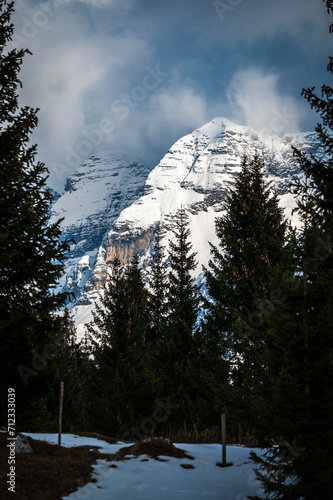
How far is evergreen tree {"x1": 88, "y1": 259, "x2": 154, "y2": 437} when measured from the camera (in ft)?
63.9

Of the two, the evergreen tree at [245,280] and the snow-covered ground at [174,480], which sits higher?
the evergreen tree at [245,280]

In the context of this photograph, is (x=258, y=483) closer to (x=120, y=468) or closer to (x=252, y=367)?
(x=120, y=468)

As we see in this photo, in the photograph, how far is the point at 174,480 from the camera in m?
7.93

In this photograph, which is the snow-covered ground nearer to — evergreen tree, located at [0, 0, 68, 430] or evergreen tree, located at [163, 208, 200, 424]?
evergreen tree, located at [0, 0, 68, 430]

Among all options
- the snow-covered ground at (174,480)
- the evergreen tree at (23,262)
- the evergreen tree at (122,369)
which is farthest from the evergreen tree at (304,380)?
the evergreen tree at (122,369)

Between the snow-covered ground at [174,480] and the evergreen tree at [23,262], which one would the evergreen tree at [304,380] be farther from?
the evergreen tree at [23,262]

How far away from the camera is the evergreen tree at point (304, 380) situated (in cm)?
619

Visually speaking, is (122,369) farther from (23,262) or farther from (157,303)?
(23,262)

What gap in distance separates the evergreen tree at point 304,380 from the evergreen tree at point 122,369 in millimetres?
13488

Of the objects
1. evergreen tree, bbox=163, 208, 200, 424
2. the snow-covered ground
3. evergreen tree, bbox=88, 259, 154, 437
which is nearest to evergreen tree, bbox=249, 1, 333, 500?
the snow-covered ground

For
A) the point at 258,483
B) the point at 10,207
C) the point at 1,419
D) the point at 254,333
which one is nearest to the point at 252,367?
the point at 254,333

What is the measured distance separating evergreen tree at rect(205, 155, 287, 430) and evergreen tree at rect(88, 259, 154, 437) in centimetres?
552

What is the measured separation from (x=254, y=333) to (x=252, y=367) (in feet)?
4.08

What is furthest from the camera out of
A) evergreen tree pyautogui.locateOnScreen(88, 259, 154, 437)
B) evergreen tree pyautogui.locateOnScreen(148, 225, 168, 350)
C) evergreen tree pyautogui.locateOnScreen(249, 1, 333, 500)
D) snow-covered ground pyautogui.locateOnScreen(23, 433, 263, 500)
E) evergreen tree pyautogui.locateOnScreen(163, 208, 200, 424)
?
evergreen tree pyautogui.locateOnScreen(148, 225, 168, 350)
